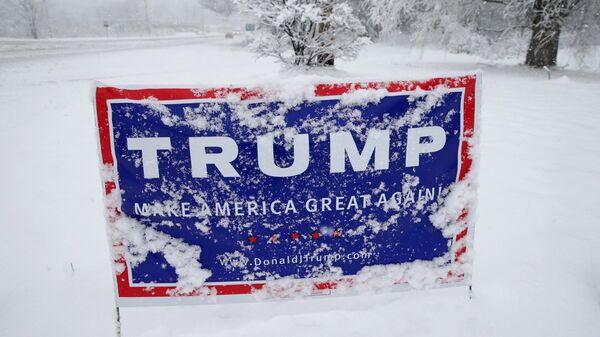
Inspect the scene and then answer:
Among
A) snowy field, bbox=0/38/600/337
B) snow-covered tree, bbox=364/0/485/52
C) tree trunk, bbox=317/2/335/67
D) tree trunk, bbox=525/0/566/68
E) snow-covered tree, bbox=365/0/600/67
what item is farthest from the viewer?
snow-covered tree, bbox=364/0/485/52

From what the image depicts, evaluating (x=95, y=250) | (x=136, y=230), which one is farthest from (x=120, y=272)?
(x=95, y=250)

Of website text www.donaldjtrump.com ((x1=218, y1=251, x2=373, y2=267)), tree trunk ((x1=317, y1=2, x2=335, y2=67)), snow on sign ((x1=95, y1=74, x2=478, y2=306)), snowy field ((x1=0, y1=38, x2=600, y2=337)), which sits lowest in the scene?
snowy field ((x1=0, y1=38, x2=600, y2=337))

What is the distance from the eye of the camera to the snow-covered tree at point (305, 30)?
1098 centimetres

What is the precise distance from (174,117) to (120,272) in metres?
0.95

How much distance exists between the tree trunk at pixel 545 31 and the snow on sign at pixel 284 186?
45.1ft

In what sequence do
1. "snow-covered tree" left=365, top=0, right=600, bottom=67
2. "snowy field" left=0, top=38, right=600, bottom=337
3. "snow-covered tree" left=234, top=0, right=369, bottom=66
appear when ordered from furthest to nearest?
"snow-covered tree" left=365, top=0, right=600, bottom=67
"snow-covered tree" left=234, top=0, right=369, bottom=66
"snowy field" left=0, top=38, right=600, bottom=337

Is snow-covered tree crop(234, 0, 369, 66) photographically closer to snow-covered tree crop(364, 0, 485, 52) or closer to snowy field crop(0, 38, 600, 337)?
snow-covered tree crop(364, 0, 485, 52)

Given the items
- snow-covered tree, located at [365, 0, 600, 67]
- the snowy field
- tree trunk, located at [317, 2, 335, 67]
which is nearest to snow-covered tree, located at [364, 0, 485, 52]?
snow-covered tree, located at [365, 0, 600, 67]

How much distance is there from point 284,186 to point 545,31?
15.4m

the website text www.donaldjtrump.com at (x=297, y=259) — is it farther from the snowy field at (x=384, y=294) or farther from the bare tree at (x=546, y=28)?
the bare tree at (x=546, y=28)

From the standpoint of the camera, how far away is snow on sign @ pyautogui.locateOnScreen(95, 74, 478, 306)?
6.74 ft

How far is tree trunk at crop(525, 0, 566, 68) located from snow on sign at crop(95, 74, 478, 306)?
13.7 meters

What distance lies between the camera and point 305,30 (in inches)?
483

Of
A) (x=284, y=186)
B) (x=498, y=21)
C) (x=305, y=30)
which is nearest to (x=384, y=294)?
(x=284, y=186)
